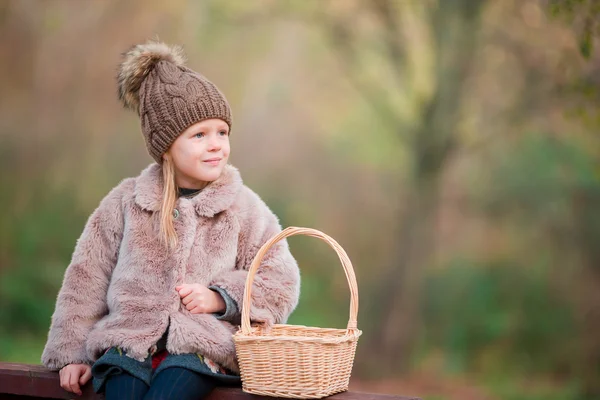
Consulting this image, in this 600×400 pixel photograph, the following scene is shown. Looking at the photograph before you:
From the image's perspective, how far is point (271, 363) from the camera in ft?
7.27

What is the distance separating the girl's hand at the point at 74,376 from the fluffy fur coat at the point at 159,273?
0.07 ft

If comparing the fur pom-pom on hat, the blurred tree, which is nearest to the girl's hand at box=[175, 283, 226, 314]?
the fur pom-pom on hat

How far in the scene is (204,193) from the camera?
257 centimetres

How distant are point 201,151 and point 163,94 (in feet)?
0.73

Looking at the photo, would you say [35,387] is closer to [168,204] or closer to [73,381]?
[73,381]

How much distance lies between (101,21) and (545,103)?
4.40 m

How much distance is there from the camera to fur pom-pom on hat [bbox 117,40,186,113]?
2.65m

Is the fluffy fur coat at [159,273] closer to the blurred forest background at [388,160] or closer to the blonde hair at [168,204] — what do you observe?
the blonde hair at [168,204]

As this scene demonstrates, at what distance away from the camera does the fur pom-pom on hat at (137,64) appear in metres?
2.65

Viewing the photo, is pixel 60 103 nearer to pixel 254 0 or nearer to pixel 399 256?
pixel 254 0

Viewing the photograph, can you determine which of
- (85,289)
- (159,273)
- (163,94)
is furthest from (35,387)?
(163,94)

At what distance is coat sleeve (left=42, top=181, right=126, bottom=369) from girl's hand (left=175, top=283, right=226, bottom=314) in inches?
12.1

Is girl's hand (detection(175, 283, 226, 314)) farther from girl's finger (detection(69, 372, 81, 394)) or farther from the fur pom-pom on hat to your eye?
the fur pom-pom on hat

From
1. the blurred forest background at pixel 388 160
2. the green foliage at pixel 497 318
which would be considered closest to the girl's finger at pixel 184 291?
the blurred forest background at pixel 388 160
